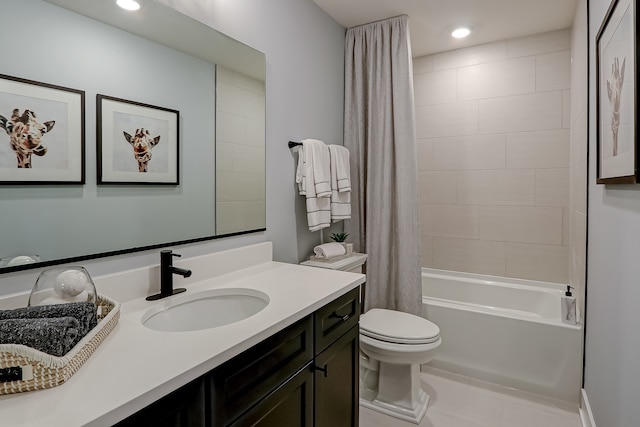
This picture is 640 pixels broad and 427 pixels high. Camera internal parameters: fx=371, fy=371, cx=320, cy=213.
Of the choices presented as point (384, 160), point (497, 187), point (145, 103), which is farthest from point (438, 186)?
point (145, 103)

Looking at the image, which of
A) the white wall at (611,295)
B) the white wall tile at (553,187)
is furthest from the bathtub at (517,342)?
the white wall tile at (553,187)

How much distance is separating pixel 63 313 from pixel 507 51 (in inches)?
129

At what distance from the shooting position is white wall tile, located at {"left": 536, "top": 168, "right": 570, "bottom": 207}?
9.08 feet

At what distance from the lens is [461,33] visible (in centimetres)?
275

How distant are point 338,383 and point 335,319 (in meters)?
0.27

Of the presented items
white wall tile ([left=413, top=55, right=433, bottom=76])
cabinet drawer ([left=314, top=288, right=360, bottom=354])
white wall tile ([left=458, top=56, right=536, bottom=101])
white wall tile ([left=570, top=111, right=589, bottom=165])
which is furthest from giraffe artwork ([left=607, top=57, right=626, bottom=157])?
white wall tile ([left=413, top=55, right=433, bottom=76])

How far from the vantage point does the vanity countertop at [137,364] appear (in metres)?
0.65

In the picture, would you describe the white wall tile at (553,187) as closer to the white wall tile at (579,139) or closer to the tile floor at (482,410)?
the white wall tile at (579,139)

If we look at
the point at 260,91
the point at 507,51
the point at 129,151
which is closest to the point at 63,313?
the point at 129,151

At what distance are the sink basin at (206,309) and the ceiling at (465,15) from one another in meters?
1.90

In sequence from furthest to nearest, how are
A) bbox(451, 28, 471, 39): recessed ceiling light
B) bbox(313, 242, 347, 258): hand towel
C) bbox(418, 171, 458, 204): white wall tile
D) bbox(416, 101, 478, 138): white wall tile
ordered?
bbox(418, 171, 458, 204): white wall tile → bbox(416, 101, 478, 138): white wall tile → bbox(451, 28, 471, 39): recessed ceiling light → bbox(313, 242, 347, 258): hand towel

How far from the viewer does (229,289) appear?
147 cm

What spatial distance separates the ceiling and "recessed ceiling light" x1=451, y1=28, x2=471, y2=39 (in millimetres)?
36

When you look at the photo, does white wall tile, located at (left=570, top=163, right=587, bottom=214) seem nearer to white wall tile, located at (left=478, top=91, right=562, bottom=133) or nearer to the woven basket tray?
white wall tile, located at (left=478, top=91, right=562, bottom=133)
